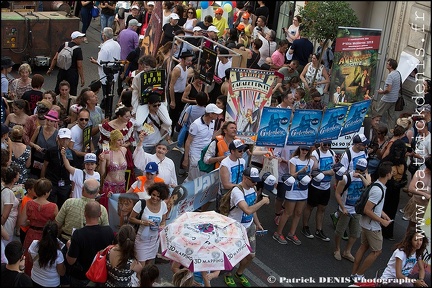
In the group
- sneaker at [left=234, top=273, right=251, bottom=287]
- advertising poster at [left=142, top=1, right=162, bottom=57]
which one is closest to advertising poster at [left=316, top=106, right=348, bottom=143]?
Result: sneaker at [left=234, top=273, right=251, bottom=287]

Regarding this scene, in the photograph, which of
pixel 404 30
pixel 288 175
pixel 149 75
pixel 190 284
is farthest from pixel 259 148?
pixel 404 30

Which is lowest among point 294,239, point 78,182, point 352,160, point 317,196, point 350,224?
point 294,239

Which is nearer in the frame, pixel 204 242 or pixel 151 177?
A: pixel 204 242

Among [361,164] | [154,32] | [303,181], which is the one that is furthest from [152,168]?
[154,32]

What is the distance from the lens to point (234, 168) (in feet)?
33.8

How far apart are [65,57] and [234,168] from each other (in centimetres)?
522

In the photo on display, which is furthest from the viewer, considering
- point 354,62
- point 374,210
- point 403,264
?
point 354,62

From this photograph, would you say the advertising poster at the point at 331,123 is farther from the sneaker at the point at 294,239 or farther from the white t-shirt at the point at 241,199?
the white t-shirt at the point at 241,199

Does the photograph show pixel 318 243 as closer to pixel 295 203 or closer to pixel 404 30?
pixel 295 203

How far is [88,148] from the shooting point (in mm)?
10664

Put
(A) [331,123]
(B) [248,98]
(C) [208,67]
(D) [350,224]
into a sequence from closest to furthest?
(D) [350,224] → (A) [331,123] → (B) [248,98] → (C) [208,67]

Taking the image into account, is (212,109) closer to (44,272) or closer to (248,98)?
(248,98)

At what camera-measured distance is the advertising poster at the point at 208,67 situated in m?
13.8

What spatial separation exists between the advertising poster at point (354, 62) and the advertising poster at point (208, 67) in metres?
2.10
